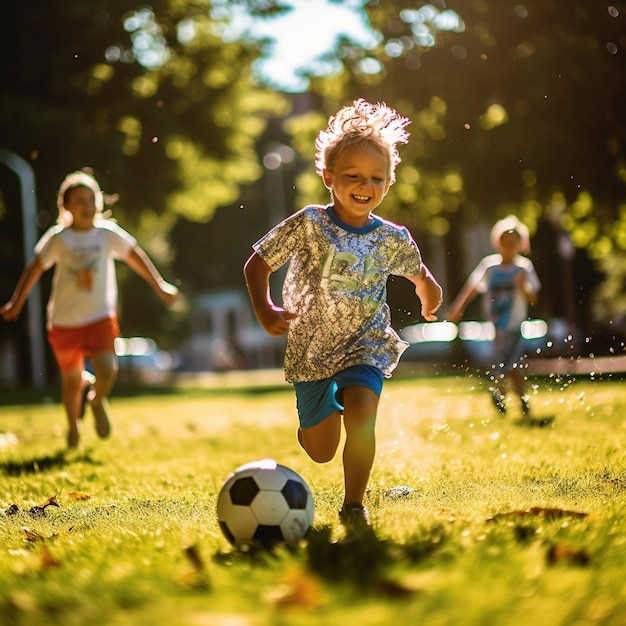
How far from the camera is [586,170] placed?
8.34 meters

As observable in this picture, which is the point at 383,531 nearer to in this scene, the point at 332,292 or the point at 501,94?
the point at 332,292

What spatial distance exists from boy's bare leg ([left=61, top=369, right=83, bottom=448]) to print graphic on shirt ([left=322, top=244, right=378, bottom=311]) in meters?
3.71

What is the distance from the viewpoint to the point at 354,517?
Result: 390cm

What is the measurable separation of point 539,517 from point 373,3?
5.27 meters

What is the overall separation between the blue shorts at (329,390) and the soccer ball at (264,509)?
74 cm

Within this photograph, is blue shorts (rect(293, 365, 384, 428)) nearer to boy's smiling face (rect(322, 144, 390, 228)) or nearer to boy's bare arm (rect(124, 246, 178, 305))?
boy's smiling face (rect(322, 144, 390, 228))

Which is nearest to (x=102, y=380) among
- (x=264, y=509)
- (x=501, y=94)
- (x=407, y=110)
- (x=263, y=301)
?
(x=407, y=110)

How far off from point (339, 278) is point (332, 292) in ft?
0.22

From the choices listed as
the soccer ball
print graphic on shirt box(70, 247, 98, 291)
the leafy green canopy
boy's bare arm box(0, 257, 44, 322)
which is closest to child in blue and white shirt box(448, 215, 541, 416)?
print graphic on shirt box(70, 247, 98, 291)

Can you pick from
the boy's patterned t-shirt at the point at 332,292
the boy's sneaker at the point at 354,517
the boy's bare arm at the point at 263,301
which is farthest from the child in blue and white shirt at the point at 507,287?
the boy's sneaker at the point at 354,517

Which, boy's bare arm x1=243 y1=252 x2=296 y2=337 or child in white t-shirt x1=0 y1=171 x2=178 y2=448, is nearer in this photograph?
boy's bare arm x1=243 y1=252 x2=296 y2=337

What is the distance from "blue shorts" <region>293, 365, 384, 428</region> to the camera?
4.34m

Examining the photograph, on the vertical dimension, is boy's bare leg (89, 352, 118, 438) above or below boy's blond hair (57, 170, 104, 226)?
below

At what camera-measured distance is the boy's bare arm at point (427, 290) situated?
15.6 ft
